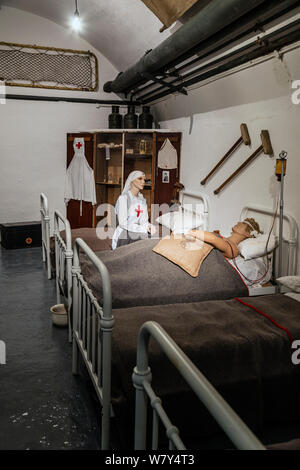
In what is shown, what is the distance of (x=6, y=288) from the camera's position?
190 inches

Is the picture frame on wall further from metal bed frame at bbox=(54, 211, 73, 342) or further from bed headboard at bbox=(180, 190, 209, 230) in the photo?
metal bed frame at bbox=(54, 211, 73, 342)

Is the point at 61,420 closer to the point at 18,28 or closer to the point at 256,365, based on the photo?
the point at 256,365

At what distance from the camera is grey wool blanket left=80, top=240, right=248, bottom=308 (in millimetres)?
3199

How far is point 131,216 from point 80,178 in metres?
2.92

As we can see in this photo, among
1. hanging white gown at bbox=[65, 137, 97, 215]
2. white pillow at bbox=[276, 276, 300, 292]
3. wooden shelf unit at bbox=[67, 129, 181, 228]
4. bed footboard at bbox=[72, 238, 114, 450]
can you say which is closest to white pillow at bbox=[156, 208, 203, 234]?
wooden shelf unit at bbox=[67, 129, 181, 228]

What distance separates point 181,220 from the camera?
5.51 m

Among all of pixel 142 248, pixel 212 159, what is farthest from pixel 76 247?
pixel 212 159

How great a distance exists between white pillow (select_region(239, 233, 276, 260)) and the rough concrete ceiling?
2.77 m

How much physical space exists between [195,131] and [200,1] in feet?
6.77

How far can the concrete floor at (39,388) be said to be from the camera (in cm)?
229

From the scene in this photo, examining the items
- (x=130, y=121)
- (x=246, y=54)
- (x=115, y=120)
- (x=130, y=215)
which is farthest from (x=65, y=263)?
(x=115, y=120)
